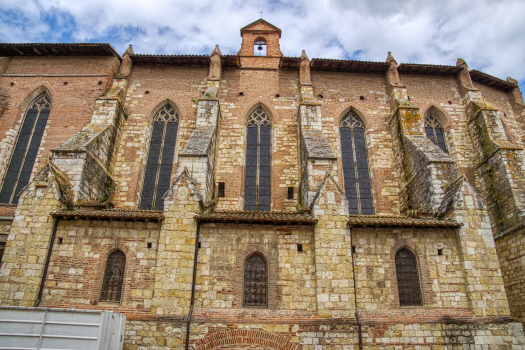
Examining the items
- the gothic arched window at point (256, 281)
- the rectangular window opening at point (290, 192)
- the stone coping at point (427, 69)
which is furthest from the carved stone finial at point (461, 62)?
the gothic arched window at point (256, 281)

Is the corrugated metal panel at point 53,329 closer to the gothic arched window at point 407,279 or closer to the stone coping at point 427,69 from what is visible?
the gothic arched window at point 407,279

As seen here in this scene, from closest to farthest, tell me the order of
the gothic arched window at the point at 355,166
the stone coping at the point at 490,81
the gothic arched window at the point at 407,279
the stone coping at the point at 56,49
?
1. the gothic arched window at the point at 407,279
2. the gothic arched window at the point at 355,166
3. the stone coping at the point at 56,49
4. the stone coping at the point at 490,81

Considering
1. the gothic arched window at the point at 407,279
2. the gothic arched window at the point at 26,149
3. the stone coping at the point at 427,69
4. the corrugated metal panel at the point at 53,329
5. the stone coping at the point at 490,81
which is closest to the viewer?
the corrugated metal panel at the point at 53,329

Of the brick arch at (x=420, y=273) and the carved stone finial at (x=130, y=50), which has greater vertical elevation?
the carved stone finial at (x=130, y=50)

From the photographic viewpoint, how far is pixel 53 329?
834 cm

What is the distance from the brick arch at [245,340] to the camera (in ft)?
32.0

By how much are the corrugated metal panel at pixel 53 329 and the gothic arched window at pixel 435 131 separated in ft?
50.3

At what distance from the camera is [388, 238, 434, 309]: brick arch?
34.5 ft

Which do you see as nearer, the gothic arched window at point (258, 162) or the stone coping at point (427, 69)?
the gothic arched window at point (258, 162)

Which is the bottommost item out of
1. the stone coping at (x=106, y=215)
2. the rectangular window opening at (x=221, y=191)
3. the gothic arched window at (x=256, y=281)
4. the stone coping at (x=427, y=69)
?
the gothic arched window at (x=256, y=281)

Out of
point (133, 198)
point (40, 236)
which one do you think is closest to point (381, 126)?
point (133, 198)

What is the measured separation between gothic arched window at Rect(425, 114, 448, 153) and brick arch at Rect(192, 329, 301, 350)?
463 inches

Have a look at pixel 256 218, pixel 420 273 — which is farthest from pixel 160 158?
pixel 420 273

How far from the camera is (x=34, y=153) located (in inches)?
598
